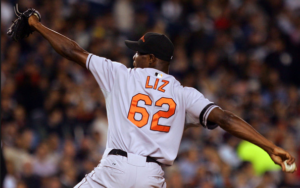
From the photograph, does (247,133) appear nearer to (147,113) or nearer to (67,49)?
(147,113)

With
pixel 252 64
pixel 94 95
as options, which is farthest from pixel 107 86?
pixel 252 64

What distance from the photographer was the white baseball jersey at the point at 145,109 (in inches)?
137

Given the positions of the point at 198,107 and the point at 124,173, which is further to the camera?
the point at 198,107

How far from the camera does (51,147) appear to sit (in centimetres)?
775

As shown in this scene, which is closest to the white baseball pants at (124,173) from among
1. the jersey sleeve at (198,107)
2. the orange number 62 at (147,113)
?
the orange number 62 at (147,113)

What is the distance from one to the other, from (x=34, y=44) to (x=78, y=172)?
289cm

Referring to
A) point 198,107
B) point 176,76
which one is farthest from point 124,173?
point 176,76

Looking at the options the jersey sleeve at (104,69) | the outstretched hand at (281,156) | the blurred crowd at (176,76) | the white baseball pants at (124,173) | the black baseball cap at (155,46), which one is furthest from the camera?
the blurred crowd at (176,76)

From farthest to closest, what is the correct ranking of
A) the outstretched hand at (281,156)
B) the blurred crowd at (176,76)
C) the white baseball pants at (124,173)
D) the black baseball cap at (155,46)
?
the blurred crowd at (176,76)
the black baseball cap at (155,46)
the white baseball pants at (124,173)
the outstretched hand at (281,156)

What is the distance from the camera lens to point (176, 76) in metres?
9.95

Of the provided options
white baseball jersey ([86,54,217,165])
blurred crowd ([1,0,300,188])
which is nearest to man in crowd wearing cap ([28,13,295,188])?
white baseball jersey ([86,54,217,165])

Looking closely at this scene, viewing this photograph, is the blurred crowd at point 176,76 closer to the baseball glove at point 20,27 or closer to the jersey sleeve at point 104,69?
the baseball glove at point 20,27

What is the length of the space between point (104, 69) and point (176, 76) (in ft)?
21.1

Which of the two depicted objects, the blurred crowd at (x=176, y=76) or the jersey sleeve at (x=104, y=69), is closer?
the jersey sleeve at (x=104, y=69)
